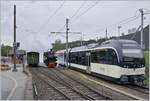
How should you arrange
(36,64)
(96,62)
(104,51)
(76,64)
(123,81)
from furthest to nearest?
(36,64)
(76,64)
(96,62)
(104,51)
(123,81)

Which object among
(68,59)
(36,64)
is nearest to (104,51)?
(68,59)

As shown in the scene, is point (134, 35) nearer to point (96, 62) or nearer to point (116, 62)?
point (96, 62)

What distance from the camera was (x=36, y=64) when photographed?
5397 centimetres

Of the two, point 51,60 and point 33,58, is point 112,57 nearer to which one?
point 51,60

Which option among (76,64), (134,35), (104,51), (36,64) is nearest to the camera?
(104,51)

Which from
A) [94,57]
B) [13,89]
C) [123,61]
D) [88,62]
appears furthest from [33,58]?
[123,61]

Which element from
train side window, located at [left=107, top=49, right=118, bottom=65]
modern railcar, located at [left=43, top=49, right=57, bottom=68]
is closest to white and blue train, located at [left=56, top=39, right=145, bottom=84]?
train side window, located at [left=107, top=49, right=118, bottom=65]

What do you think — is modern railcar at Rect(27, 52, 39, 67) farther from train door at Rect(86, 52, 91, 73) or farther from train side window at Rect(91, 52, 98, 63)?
train side window at Rect(91, 52, 98, 63)

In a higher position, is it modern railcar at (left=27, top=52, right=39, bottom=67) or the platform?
modern railcar at (left=27, top=52, right=39, bottom=67)

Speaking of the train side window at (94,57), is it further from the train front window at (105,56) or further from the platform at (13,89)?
the platform at (13,89)

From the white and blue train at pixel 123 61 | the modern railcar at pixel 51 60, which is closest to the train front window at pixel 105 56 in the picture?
the white and blue train at pixel 123 61

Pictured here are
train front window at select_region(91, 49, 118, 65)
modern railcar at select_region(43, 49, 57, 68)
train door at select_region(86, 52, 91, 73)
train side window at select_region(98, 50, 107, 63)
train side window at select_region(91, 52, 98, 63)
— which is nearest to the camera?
train front window at select_region(91, 49, 118, 65)

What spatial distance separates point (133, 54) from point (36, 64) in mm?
35664

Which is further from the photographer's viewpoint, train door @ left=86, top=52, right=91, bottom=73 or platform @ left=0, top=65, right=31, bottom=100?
train door @ left=86, top=52, right=91, bottom=73
